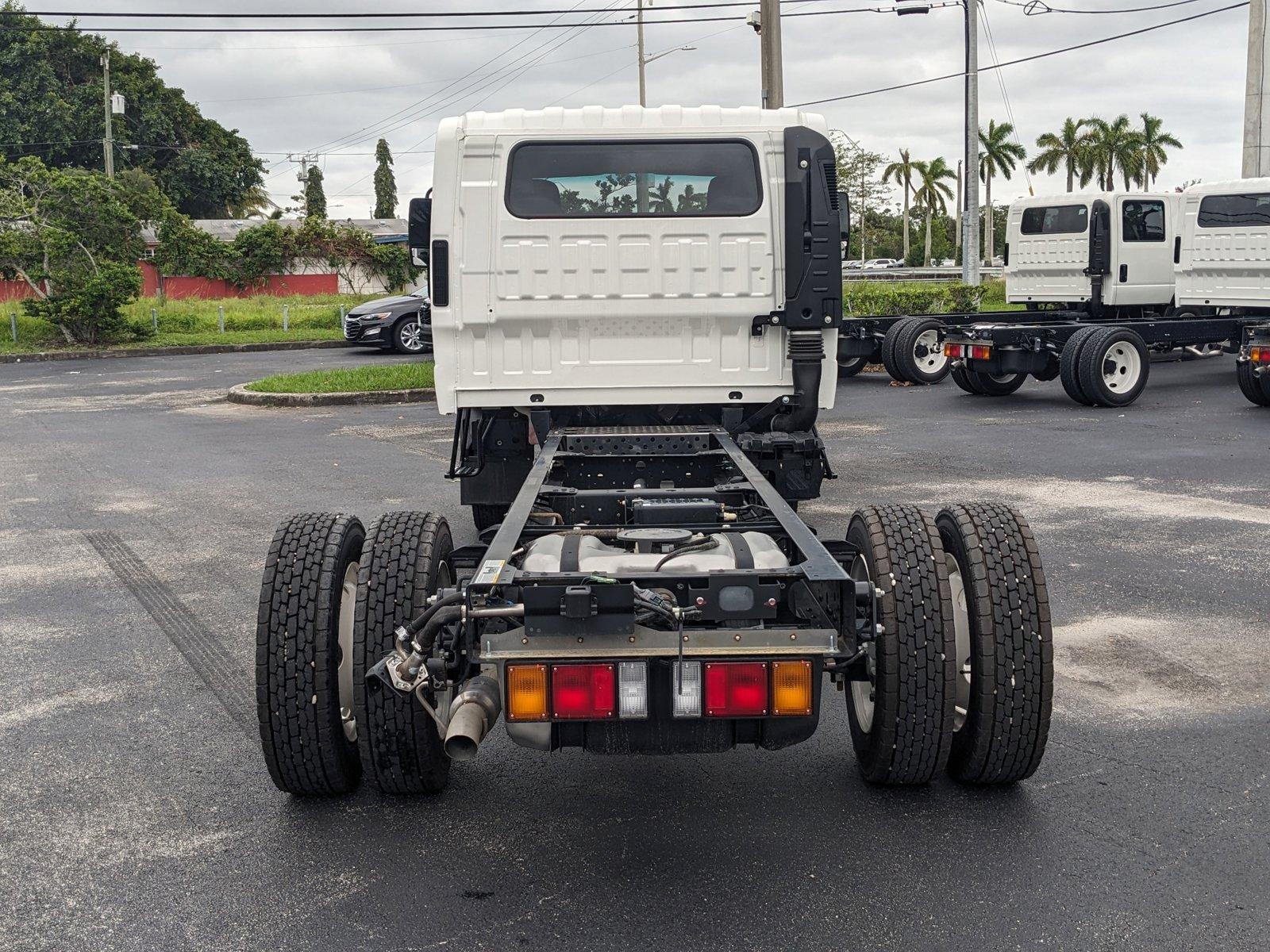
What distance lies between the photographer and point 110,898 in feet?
12.3

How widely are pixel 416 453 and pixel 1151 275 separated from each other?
11172 mm

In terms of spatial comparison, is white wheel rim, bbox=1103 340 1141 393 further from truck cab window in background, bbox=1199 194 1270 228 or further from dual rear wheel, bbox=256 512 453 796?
dual rear wheel, bbox=256 512 453 796

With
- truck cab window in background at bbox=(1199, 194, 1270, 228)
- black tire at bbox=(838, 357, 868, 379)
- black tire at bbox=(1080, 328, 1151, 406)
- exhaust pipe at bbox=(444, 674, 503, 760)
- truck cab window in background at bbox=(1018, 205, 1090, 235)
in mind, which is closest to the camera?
exhaust pipe at bbox=(444, 674, 503, 760)

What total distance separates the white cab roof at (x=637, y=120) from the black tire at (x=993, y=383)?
9.87 meters

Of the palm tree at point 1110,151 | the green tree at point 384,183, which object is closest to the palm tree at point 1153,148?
the palm tree at point 1110,151

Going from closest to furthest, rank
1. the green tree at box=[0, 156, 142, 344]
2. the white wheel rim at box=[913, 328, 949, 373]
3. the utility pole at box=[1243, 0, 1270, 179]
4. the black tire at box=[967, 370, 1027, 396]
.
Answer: the black tire at box=[967, 370, 1027, 396]
the white wheel rim at box=[913, 328, 949, 373]
the utility pole at box=[1243, 0, 1270, 179]
the green tree at box=[0, 156, 142, 344]

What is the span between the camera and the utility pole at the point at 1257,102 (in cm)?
2106

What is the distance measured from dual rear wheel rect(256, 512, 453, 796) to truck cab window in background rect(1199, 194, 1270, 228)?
1506 centimetres

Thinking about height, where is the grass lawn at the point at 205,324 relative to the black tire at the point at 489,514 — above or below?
above

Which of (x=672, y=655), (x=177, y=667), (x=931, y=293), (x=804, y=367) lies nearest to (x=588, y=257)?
(x=804, y=367)

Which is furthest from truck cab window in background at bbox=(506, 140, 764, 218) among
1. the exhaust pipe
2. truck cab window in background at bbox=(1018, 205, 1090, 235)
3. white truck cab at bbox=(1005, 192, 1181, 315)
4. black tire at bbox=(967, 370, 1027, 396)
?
truck cab window in background at bbox=(1018, 205, 1090, 235)

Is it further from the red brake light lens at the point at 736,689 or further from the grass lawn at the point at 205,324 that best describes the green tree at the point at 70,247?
the red brake light lens at the point at 736,689

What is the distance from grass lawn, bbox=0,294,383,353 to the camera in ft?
93.7

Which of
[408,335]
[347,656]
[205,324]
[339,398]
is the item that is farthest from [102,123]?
[347,656]
